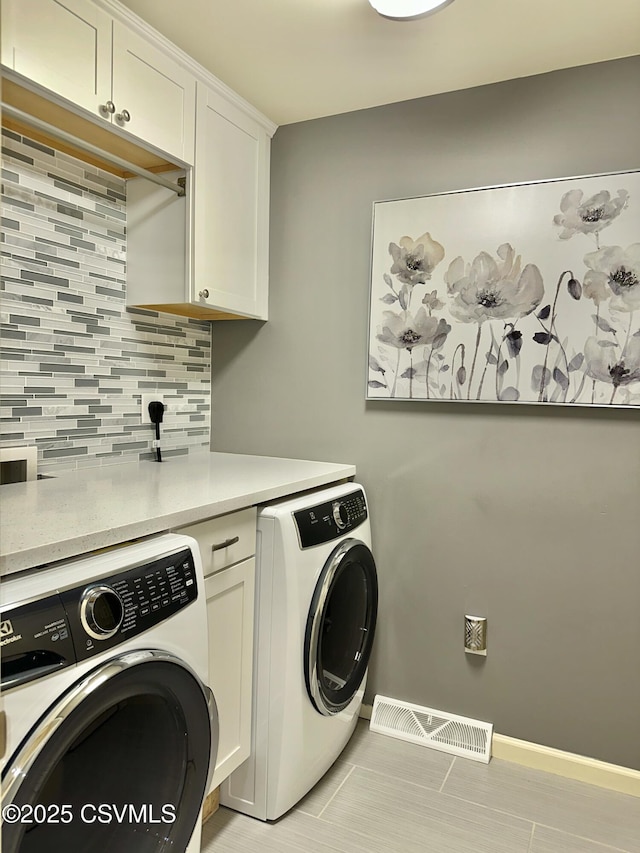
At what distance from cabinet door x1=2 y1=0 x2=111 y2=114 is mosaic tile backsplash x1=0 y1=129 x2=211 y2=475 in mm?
278

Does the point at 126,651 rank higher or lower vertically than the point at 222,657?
higher

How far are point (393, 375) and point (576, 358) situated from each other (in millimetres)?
633

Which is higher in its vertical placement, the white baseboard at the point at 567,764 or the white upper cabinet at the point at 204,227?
the white upper cabinet at the point at 204,227

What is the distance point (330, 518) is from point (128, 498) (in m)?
0.65

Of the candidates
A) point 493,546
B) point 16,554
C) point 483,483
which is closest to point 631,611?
point 493,546

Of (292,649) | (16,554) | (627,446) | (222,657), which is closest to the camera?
(16,554)

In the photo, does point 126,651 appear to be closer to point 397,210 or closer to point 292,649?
point 292,649

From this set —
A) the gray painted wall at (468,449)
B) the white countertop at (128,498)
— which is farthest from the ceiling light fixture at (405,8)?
the white countertop at (128,498)

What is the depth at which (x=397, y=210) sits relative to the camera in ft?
7.36

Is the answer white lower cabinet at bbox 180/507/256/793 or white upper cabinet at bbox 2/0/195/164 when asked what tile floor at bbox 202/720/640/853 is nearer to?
white lower cabinet at bbox 180/507/256/793

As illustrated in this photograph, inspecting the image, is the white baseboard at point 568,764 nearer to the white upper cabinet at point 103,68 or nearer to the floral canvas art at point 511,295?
the floral canvas art at point 511,295

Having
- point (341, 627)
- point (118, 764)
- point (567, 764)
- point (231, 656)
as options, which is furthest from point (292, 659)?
point (567, 764)

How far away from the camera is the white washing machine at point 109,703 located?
95cm

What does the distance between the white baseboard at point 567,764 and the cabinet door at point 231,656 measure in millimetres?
963
